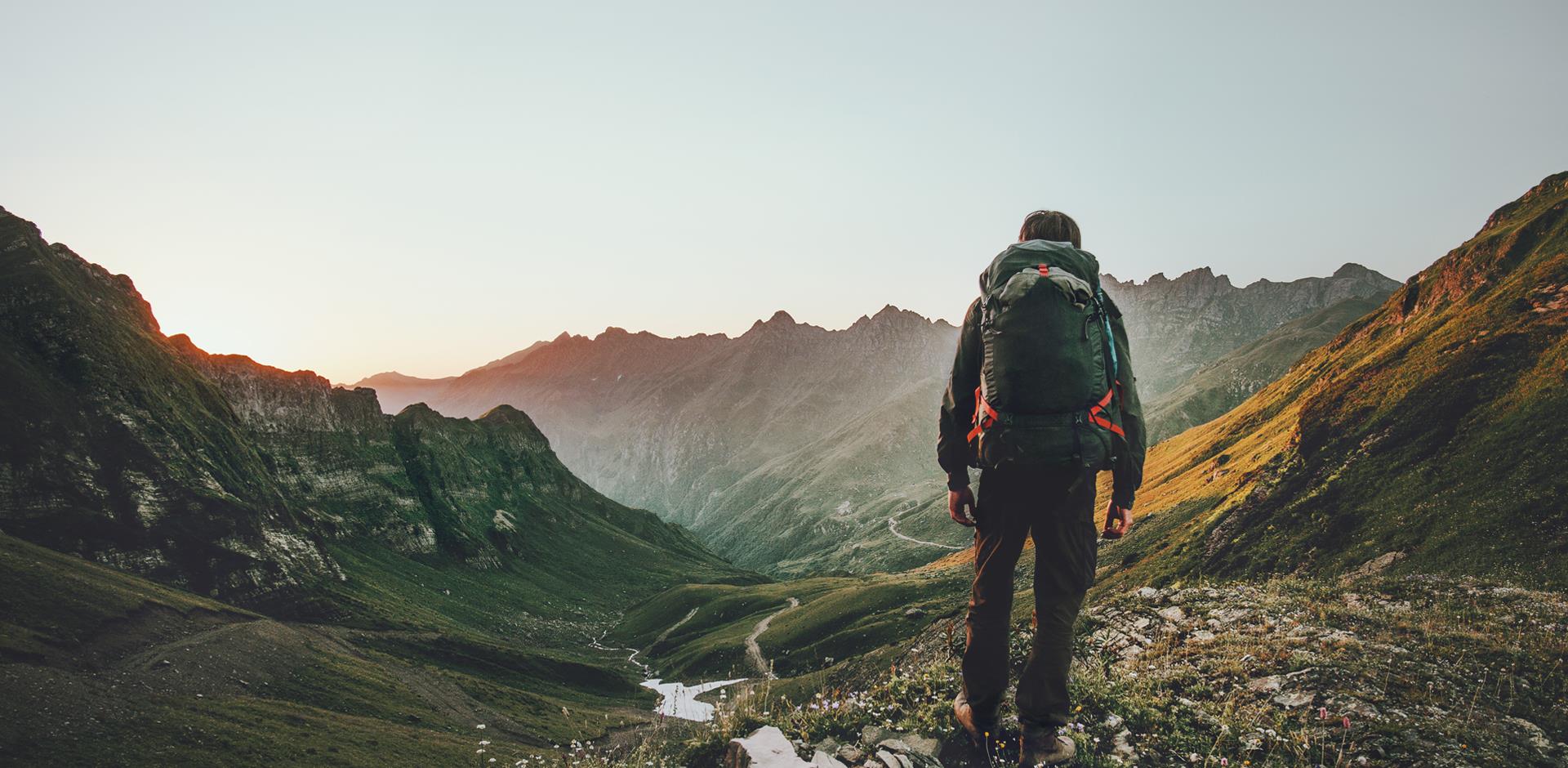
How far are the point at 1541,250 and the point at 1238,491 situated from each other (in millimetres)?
52204

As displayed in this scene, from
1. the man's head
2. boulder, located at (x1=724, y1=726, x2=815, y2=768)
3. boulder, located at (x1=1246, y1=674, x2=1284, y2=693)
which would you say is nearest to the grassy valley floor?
boulder, located at (x1=1246, y1=674, x2=1284, y2=693)

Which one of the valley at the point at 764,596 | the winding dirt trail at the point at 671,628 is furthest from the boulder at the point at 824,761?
the winding dirt trail at the point at 671,628

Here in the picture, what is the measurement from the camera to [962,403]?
8.32 metres

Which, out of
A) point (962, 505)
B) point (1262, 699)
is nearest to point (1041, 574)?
point (962, 505)

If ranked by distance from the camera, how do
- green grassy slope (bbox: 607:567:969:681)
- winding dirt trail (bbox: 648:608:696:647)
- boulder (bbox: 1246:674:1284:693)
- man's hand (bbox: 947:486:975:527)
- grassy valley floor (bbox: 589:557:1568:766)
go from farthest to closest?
winding dirt trail (bbox: 648:608:696:647) < green grassy slope (bbox: 607:567:969:681) < boulder (bbox: 1246:674:1284:693) < grassy valley floor (bbox: 589:557:1568:766) < man's hand (bbox: 947:486:975:527)

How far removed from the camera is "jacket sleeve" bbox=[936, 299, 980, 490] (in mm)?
8180

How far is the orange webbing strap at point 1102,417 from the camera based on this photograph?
7250mm

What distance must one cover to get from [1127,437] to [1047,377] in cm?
126

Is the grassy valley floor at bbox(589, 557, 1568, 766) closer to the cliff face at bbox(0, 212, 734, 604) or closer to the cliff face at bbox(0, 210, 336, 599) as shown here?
the cliff face at bbox(0, 210, 336, 599)

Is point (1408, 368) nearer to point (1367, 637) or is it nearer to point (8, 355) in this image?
point (1367, 637)

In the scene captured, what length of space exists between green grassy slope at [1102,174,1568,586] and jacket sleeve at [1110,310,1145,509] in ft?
80.3

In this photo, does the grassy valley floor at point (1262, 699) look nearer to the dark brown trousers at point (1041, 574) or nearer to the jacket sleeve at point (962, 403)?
the dark brown trousers at point (1041, 574)

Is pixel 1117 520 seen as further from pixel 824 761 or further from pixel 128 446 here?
pixel 128 446

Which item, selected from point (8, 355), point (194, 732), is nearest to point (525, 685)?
point (194, 732)
